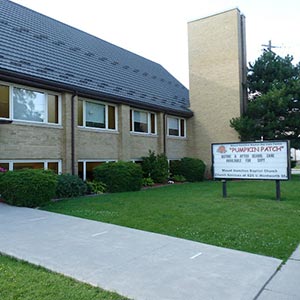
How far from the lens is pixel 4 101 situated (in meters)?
12.9

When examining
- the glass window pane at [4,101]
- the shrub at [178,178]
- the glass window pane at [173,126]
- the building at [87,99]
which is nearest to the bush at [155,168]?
the building at [87,99]

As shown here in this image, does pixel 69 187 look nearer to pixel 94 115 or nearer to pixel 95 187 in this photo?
pixel 95 187

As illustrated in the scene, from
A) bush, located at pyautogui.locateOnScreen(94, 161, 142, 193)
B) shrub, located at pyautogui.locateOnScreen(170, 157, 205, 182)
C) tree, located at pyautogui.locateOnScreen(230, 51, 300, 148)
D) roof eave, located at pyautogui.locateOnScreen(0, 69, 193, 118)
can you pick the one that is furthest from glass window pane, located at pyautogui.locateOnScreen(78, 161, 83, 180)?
tree, located at pyautogui.locateOnScreen(230, 51, 300, 148)

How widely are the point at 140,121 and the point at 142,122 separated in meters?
0.20

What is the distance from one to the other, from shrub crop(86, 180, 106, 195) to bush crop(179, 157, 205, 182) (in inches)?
300

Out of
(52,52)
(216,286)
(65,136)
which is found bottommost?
(216,286)

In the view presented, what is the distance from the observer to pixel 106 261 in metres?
5.13

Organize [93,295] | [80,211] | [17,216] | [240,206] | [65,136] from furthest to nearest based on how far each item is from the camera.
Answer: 1. [65,136]
2. [240,206]
3. [80,211]
4. [17,216]
5. [93,295]

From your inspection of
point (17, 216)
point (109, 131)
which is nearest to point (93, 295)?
point (17, 216)

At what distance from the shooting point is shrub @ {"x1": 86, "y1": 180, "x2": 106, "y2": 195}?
565 inches

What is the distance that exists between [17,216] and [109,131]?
30.8 feet

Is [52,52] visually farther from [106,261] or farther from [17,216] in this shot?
[106,261]

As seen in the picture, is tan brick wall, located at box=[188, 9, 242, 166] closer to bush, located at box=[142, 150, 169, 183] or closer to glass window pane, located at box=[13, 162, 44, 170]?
bush, located at box=[142, 150, 169, 183]

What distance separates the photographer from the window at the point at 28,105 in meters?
12.9
